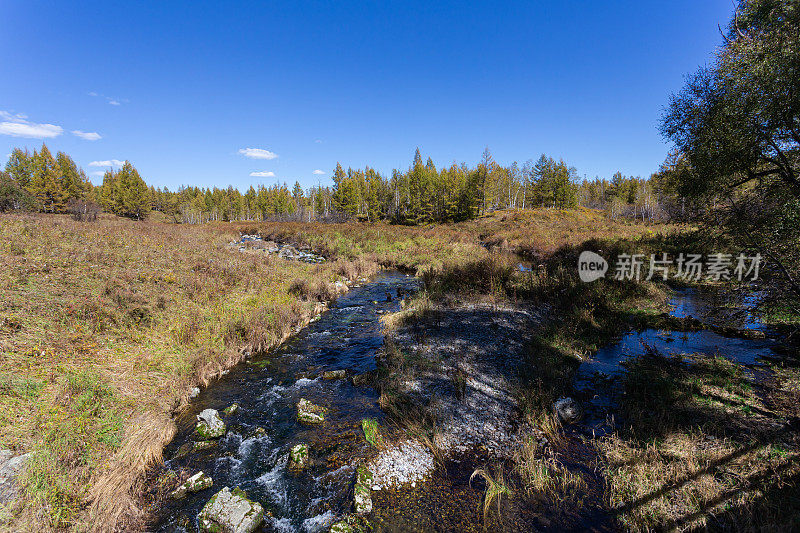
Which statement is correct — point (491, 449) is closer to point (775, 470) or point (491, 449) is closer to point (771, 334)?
point (775, 470)

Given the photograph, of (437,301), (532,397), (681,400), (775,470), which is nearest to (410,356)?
(532,397)

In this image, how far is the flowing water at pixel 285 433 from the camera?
4.97 meters

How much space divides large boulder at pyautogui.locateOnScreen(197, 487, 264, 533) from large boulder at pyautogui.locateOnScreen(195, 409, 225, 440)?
192cm

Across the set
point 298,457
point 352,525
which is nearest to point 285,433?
point 298,457

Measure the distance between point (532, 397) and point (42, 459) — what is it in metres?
9.35

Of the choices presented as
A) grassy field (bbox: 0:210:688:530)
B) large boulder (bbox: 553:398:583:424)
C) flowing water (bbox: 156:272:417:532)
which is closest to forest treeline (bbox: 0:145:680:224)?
grassy field (bbox: 0:210:688:530)

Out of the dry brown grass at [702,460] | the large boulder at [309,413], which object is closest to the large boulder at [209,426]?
the large boulder at [309,413]

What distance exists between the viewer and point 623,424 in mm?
6512

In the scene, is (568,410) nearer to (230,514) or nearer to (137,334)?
(230,514)

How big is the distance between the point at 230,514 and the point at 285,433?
2096 millimetres

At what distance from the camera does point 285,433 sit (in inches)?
265

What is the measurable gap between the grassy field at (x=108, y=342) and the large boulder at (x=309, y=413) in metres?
2.73

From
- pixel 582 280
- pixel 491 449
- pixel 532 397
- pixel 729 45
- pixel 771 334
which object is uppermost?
pixel 729 45

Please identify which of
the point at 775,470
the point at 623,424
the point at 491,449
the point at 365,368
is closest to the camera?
the point at 775,470
